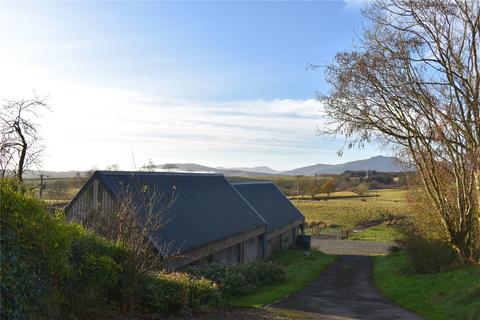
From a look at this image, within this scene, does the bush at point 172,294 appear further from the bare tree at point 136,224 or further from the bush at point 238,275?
the bush at point 238,275

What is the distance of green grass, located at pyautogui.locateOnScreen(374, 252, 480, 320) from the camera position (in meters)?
15.0

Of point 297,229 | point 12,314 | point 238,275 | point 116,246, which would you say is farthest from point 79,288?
point 297,229

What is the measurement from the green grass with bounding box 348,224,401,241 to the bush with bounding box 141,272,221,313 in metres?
40.3

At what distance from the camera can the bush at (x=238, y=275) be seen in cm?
2011

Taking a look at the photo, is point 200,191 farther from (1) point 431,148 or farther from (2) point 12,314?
(2) point 12,314

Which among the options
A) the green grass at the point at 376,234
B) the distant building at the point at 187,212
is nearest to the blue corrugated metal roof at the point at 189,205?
the distant building at the point at 187,212

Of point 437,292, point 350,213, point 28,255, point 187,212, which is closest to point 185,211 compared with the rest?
point 187,212

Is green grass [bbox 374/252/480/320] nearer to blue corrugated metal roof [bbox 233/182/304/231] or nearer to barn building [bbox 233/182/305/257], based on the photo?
barn building [bbox 233/182/305/257]

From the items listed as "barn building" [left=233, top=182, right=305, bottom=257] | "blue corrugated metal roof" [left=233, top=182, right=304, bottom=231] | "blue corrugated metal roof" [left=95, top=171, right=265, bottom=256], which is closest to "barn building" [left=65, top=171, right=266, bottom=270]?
"blue corrugated metal roof" [left=95, top=171, right=265, bottom=256]

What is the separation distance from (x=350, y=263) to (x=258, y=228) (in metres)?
8.17

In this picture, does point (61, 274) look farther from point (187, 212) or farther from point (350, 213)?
point (350, 213)

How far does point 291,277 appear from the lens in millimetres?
26578

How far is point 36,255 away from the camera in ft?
25.8

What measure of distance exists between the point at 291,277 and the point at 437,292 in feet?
31.7
